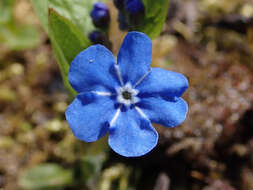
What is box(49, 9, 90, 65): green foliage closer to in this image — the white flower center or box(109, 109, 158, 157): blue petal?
the white flower center

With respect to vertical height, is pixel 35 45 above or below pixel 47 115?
above

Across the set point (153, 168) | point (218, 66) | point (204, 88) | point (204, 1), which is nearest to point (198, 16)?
point (204, 1)

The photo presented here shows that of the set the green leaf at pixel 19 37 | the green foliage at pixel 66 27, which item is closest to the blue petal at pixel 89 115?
the green foliage at pixel 66 27

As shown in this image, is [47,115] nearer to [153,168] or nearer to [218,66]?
[153,168]

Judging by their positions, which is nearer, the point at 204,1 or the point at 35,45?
the point at 35,45

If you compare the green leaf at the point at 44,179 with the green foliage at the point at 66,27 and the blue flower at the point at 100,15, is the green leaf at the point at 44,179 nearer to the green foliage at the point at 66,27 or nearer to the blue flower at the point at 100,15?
the green foliage at the point at 66,27
